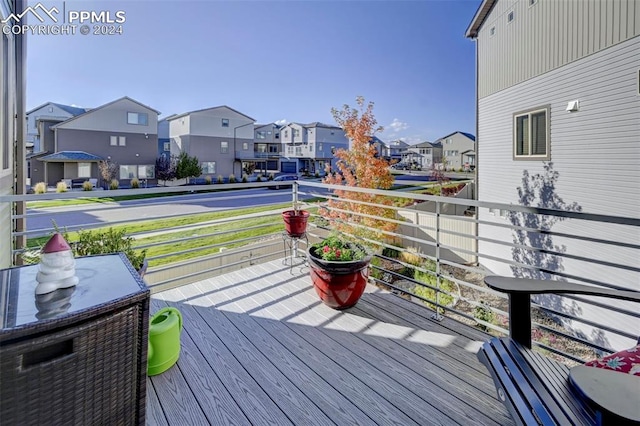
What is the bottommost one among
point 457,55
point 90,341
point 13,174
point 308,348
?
point 308,348

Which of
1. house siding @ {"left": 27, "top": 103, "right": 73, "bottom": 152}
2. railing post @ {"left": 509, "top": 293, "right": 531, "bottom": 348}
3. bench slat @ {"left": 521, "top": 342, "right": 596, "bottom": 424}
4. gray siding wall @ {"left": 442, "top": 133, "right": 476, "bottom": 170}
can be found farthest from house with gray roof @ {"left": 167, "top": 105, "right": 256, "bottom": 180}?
bench slat @ {"left": 521, "top": 342, "right": 596, "bottom": 424}

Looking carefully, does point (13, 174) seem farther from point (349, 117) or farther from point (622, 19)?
point (622, 19)

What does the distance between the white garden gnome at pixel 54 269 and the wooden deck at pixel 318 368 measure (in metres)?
0.83

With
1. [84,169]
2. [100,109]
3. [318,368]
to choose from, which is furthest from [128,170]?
[318,368]

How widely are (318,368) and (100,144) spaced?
21520mm

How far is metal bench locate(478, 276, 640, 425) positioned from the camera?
1.00 metres

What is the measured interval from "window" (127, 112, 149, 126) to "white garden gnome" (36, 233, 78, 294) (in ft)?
71.4

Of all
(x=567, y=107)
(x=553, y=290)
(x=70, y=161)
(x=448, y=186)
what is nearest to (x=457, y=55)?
(x=448, y=186)

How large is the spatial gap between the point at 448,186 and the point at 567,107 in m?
10.2

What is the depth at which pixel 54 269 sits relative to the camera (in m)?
1.25

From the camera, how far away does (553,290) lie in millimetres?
1454

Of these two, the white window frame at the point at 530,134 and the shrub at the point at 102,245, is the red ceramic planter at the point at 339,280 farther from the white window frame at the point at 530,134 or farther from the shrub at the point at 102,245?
the white window frame at the point at 530,134

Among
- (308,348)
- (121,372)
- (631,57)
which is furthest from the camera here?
(631,57)

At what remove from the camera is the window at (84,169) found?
59.9 feet
